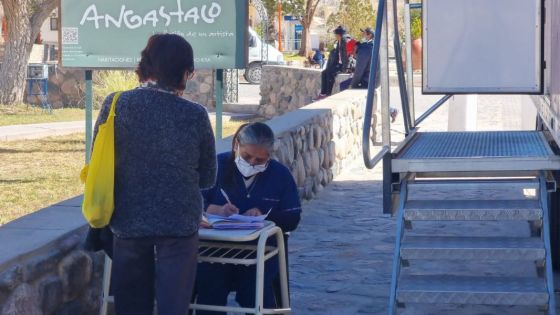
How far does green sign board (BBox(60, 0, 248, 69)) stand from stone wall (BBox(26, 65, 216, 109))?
35.8 ft

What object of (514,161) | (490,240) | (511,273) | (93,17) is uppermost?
A: (93,17)

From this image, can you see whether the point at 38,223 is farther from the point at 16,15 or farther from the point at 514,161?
the point at 16,15

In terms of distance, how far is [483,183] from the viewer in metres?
6.29

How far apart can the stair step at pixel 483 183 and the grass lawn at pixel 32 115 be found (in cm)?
1219

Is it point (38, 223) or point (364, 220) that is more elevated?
point (38, 223)

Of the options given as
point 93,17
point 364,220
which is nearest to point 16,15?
point 93,17

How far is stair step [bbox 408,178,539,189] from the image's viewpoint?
20.1ft

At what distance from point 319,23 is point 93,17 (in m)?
73.4

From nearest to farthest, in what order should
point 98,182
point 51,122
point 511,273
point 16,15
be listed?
point 98,182 < point 511,273 < point 51,122 < point 16,15

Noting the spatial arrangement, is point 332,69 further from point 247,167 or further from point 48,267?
point 48,267

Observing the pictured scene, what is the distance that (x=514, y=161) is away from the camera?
239 inches

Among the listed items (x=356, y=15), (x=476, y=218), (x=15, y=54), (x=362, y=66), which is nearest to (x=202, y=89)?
(x=15, y=54)

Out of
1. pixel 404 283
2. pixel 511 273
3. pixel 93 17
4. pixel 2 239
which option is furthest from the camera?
pixel 93 17

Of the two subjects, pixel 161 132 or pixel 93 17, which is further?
pixel 93 17
